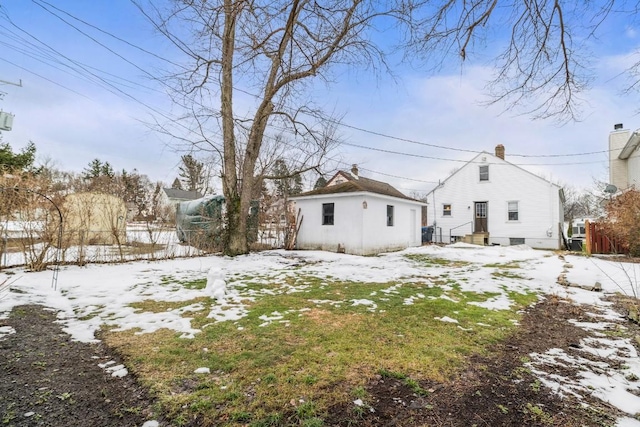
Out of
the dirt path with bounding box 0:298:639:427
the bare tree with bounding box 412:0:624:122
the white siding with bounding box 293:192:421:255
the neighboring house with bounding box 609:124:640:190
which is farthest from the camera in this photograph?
the neighboring house with bounding box 609:124:640:190

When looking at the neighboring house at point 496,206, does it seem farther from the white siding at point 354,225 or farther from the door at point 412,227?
the white siding at point 354,225

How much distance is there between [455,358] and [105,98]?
42.9 ft

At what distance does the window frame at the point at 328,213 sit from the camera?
1295 centimetres

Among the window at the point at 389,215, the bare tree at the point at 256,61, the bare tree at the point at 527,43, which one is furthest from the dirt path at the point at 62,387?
the window at the point at 389,215

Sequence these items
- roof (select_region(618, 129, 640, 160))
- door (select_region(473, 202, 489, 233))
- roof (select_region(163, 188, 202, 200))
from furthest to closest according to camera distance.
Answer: roof (select_region(163, 188, 202, 200)) → door (select_region(473, 202, 489, 233)) → roof (select_region(618, 129, 640, 160))

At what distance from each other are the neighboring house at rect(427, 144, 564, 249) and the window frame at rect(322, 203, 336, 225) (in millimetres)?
10012

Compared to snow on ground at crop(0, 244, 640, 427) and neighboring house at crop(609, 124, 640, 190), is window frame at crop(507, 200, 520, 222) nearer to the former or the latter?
neighboring house at crop(609, 124, 640, 190)

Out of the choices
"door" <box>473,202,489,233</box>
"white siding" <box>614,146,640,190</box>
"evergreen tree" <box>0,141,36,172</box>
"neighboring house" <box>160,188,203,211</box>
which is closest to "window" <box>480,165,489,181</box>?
"door" <box>473,202,489,233</box>

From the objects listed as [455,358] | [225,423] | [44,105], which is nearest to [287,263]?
[455,358]

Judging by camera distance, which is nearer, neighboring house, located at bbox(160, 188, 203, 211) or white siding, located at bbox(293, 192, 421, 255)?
white siding, located at bbox(293, 192, 421, 255)

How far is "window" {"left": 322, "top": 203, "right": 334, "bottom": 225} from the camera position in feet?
42.8

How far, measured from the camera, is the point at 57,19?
7.18 m

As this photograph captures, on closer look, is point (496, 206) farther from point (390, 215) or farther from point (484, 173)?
point (390, 215)

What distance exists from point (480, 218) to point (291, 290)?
1680 centimetres
